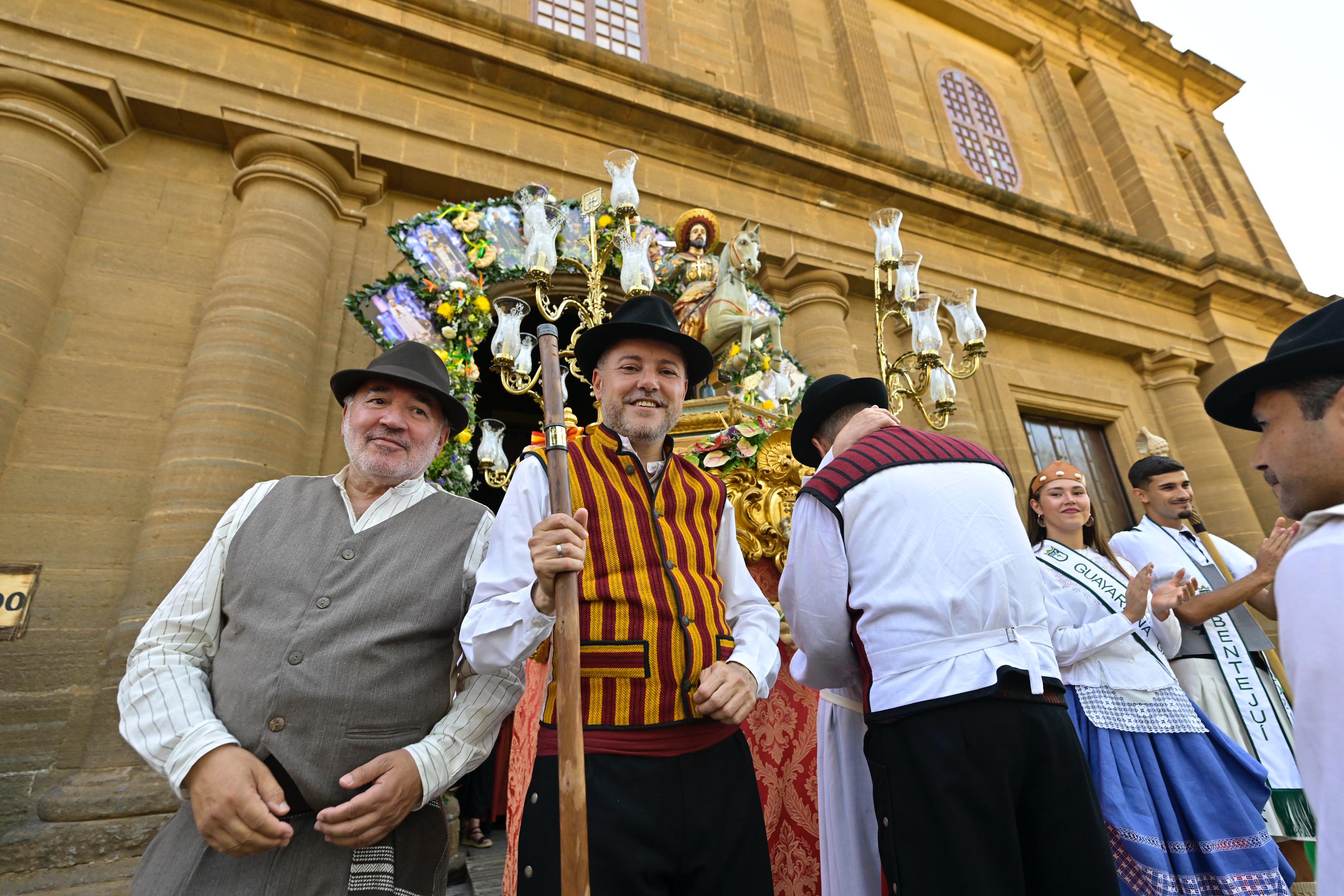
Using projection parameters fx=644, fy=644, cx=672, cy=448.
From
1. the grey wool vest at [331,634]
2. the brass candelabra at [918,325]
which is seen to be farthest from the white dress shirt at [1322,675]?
the brass candelabra at [918,325]

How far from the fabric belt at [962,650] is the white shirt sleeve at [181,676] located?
177 centimetres

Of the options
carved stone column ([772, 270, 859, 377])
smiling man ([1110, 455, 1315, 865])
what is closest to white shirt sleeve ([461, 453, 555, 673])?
smiling man ([1110, 455, 1315, 865])

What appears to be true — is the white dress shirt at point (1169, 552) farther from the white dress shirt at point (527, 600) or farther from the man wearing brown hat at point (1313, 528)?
the white dress shirt at point (527, 600)

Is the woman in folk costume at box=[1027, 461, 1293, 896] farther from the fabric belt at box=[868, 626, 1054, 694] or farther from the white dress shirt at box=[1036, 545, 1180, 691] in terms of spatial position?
the fabric belt at box=[868, 626, 1054, 694]

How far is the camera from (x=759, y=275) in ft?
26.6

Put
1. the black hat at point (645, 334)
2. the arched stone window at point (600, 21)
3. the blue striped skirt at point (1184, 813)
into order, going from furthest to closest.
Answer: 1. the arched stone window at point (600, 21)
2. the blue striped skirt at point (1184, 813)
3. the black hat at point (645, 334)

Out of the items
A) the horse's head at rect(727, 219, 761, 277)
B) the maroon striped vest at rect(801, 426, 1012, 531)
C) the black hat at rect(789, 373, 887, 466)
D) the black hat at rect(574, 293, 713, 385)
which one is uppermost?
the horse's head at rect(727, 219, 761, 277)

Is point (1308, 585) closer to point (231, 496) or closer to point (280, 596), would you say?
point (280, 596)

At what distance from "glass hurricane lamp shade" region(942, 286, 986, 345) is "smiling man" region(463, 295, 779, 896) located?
3.76m

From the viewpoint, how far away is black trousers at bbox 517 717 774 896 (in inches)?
63.1

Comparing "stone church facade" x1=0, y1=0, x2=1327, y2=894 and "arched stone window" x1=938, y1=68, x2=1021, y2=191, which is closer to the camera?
"stone church facade" x1=0, y1=0, x2=1327, y2=894

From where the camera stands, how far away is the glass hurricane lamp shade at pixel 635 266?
13.3 feet

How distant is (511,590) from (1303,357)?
1.89 meters

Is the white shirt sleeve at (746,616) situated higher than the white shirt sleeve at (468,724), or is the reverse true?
the white shirt sleeve at (746,616)
